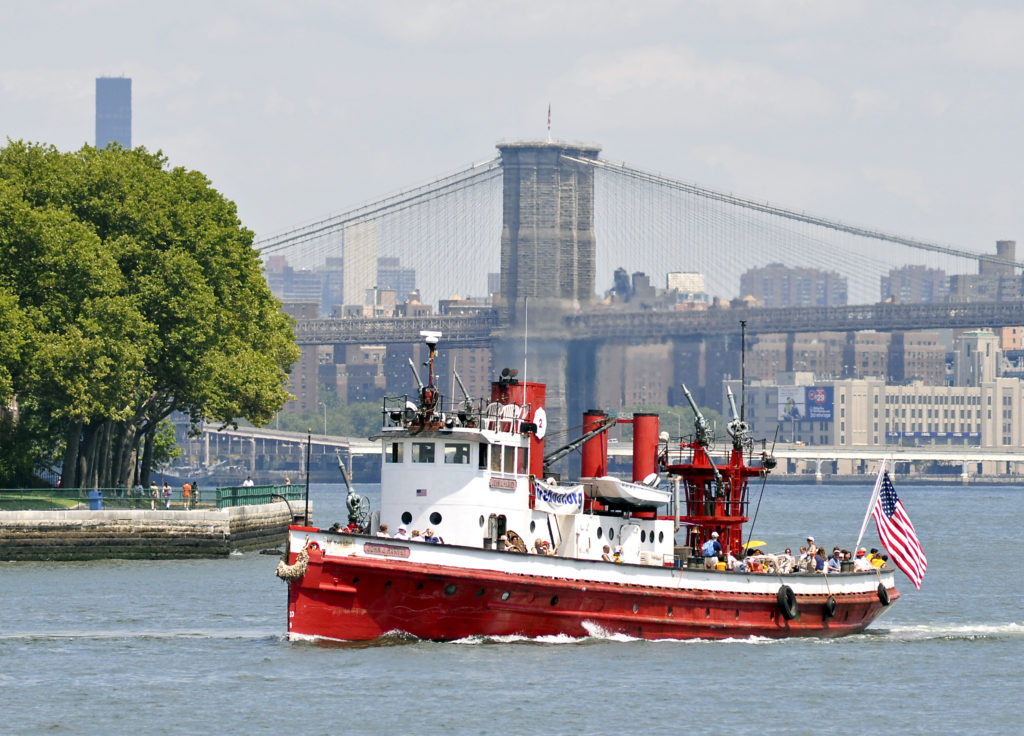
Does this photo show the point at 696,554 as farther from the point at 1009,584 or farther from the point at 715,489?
the point at 1009,584

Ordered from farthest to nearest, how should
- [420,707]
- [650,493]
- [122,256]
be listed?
[122,256] → [650,493] → [420,707]

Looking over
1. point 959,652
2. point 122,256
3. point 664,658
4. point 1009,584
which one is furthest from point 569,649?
point 122,256

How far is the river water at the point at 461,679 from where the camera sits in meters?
39.4

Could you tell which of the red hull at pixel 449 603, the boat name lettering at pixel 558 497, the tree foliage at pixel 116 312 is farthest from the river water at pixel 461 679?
the tree foliage at pixel 116 312

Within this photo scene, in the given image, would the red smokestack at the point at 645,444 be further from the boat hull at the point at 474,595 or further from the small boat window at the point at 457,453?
the small boat window at the point at 457,453

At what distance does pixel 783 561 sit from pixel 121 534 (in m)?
27.4

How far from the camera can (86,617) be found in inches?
2087

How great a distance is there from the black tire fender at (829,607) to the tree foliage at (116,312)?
3005 centimetres

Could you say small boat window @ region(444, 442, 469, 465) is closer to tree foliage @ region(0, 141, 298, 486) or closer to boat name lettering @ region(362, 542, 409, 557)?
boat name lettering @ region(362, 542, 409, 557)

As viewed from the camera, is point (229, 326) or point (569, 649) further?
point (229, 326)

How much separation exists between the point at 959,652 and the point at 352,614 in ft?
47.1

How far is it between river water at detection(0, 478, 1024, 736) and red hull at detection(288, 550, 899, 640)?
36 cm

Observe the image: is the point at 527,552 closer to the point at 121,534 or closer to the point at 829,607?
the point at 829,607

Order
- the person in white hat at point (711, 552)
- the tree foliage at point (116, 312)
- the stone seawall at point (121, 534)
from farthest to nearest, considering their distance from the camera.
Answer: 1. the tree foliage at point (116, 312)
2. the stone seawall at point (121, 534)
3. the person in white hat at point (711, 552)
